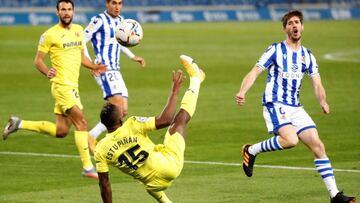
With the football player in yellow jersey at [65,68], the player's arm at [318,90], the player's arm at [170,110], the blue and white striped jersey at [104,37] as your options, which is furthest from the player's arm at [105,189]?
the blue and white striped jersey at [104,37]

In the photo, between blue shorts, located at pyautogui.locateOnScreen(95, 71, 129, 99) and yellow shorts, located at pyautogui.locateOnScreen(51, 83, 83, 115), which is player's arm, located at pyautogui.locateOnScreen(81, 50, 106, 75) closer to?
yellow shorts, located at pyautogui.locateOnScreen(51, 83, 83, 115)

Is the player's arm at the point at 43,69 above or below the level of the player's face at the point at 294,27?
below

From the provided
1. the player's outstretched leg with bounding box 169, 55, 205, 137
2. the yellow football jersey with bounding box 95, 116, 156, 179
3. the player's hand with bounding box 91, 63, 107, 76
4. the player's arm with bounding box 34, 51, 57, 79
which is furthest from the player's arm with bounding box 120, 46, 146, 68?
the yellow football jersey with bounding box 95, 116, 156, 179

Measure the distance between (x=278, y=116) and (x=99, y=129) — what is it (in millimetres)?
4451

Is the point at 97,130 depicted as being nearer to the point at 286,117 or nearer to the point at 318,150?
the point at 286,117

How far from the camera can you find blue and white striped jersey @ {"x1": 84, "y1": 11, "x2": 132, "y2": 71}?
1772 cm

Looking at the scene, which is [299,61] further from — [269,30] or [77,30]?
[269,30]

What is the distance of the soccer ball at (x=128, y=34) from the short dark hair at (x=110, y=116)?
3.79 m

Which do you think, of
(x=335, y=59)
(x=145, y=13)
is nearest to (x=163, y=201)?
(x=335, y=59)

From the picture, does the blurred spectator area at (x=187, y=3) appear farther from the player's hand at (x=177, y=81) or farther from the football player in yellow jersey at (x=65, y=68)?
the player's hand at (x=177, y=81)

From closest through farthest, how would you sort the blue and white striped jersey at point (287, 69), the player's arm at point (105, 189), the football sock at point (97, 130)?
the player's arm at point (105, 189) < the blue and white striped jersey at point (287, 69) < the football sock at point (97, 130)

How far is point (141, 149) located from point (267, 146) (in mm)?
3375

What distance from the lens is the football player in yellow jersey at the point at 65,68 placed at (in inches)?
613

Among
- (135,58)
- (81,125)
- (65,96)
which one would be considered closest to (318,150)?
(81,125)
